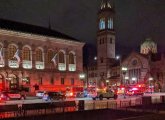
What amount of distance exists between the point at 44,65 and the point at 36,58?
248 centimetres

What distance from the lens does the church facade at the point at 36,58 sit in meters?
66.2

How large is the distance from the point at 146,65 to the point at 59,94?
5931cm

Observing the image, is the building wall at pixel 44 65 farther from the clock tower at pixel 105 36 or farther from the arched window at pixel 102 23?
the arched window at pixel 102 23

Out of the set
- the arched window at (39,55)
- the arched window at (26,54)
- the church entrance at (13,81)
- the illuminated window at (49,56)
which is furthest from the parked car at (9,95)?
the illuminated window at (49,56)

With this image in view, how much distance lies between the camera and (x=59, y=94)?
50000 millimetres

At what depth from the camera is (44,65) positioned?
7381 cm

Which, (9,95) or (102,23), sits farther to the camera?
(102,23)

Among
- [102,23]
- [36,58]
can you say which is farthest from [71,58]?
[102,23]

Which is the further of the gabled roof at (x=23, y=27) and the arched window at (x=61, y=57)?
the arched window at (x=61, y=57)

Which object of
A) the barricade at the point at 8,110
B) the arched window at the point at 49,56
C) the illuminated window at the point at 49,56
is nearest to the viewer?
the barricade at the point at 8,110

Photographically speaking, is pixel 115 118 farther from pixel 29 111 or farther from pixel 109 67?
pixel 109 67

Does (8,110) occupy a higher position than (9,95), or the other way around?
(8,110)

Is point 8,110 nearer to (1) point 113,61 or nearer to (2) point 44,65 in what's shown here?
(2) point 44,65

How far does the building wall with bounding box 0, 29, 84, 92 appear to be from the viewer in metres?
65.9
